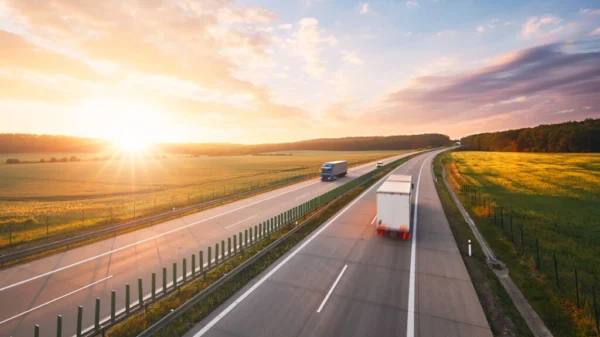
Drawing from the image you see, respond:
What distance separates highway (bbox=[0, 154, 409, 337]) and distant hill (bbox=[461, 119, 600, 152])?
160 metres

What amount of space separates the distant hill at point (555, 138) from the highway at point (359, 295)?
15147 centimetres

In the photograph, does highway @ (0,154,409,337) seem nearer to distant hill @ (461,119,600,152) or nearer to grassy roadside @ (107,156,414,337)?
grassy roadside @ (107,156,414,337)

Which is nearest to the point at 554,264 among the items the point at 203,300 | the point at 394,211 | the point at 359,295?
the point at 394,211

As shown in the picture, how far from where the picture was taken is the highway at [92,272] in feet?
36.7

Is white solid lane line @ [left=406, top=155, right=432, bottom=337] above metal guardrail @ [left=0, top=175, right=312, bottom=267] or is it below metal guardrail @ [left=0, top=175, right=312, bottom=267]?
below

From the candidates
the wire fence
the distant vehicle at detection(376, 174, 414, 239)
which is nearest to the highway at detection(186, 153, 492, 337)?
the distant vehicle at detection(376, 174, 414, 239)

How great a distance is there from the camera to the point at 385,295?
41.4 feet

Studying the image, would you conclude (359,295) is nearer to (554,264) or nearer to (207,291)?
(207,291)

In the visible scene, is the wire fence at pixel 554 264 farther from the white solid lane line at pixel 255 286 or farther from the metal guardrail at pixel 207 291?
the metal guardrail at pixel 207 291

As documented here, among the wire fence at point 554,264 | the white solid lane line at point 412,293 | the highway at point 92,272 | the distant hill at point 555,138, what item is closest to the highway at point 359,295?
the white solid lane line at point 412,293

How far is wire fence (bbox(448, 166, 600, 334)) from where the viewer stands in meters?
12.2

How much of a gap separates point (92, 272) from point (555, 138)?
17866cm

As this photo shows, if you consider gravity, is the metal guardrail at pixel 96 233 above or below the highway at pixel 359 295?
above

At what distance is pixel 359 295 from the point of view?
12547 mm
